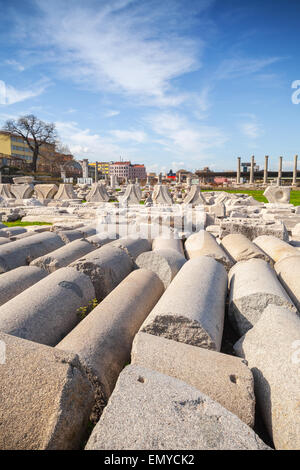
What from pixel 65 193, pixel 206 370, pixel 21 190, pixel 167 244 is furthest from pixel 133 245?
pixel 21 190

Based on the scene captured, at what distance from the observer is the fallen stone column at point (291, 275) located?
325 cm

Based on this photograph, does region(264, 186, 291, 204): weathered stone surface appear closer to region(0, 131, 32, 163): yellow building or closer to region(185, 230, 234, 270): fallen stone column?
region(185, 230, 234, 270): fallen stone column

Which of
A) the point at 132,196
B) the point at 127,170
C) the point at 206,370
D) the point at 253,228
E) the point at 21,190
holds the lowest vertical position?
the point at 206,370

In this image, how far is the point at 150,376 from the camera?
1.71 meters

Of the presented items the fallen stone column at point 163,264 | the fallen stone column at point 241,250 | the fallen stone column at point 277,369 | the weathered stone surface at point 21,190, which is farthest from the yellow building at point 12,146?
the fallen stone column at point 277,369

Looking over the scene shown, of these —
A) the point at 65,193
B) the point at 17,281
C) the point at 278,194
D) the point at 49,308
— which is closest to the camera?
the point at 49,308

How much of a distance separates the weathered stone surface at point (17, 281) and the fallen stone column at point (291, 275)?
306 centimetres

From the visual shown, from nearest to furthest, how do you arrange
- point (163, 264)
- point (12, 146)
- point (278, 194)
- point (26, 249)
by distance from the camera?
point (163, 264), point (26, 249), point (278, 194), point (12, 146)

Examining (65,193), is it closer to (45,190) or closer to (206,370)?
(45,190)

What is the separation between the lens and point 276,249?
4.78m

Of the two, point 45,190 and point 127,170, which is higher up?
point 127,170

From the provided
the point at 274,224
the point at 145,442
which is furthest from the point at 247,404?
the point at 274,224

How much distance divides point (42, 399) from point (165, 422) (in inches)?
26.1

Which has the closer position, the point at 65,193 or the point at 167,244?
the point at 167,244
